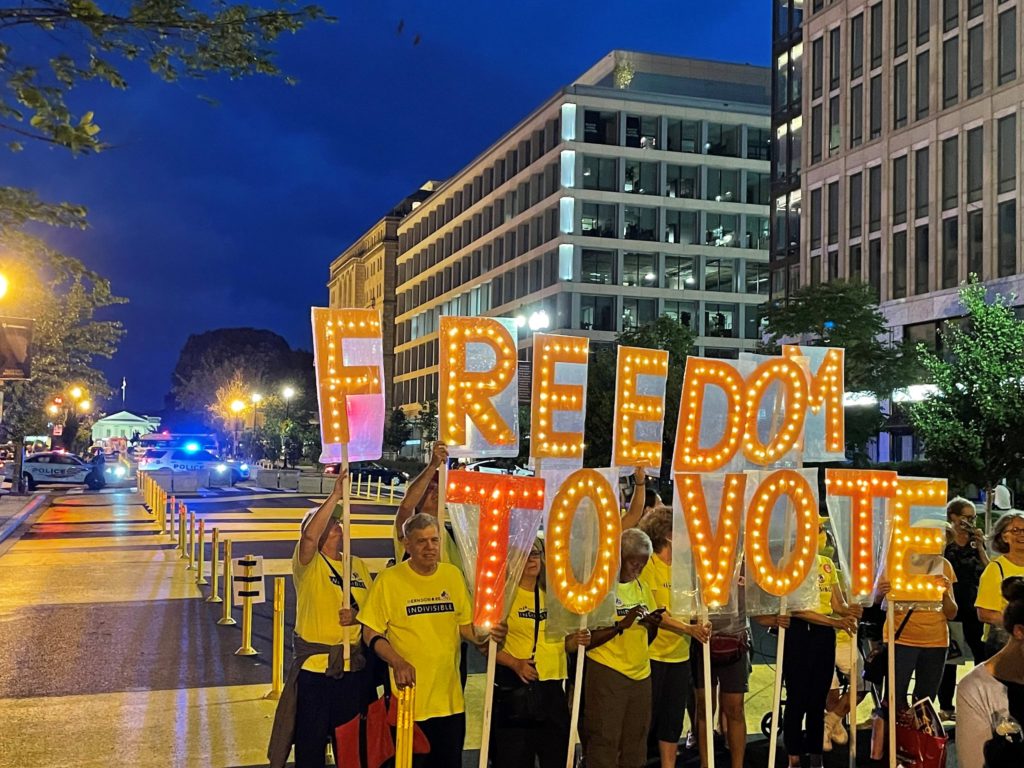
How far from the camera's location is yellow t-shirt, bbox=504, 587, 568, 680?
18.8 feet

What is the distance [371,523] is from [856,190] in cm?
3109

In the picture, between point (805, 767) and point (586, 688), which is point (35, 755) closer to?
point (586, 688)

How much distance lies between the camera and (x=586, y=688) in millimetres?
5922

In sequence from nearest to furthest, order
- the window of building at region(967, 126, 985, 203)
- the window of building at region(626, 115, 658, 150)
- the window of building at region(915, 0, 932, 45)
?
the window of building at region(967, 126, 985, 203)
the window of building at region(915, 0, 932, 45)
the window of building at region(626, 115, 658, 150)

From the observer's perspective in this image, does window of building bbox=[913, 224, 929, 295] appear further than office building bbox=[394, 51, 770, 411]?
No

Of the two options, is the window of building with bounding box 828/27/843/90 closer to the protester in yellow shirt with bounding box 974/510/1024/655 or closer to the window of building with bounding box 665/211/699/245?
the window of building with bounding box 665/211/699/245

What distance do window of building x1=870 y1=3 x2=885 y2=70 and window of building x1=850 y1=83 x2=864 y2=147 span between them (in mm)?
1335

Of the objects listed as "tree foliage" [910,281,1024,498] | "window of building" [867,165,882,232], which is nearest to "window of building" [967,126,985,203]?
"window of building" [867,165,882,232]

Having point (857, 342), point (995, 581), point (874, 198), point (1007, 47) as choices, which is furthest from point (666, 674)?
point (874, 198)

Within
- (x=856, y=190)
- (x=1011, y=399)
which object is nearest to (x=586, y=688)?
(x=1011, y=399)

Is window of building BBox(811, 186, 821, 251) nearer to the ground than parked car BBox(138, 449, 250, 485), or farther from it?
farther from it

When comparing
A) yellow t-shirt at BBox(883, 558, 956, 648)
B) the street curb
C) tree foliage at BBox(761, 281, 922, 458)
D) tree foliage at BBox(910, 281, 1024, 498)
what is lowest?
the street curb

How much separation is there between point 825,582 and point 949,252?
126ft

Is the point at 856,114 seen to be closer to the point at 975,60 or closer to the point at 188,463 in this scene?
the point at 975,60
